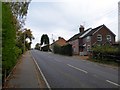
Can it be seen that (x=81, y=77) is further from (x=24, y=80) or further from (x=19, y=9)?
(x=19, y=9)

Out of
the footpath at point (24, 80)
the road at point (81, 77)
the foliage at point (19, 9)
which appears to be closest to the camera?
the footpath at point (24, 80)

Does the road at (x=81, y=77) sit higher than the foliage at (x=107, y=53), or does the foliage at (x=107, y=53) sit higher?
the foliage at (x=107, y=53)

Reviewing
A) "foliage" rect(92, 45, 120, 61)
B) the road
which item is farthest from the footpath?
"foliage" rect(92, 45, 120, 61)

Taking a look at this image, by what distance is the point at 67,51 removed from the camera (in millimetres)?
74625

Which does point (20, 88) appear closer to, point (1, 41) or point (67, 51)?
point (1, 41)

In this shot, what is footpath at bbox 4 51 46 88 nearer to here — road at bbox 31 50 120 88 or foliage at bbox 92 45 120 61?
road at bbox 31 50 120 88

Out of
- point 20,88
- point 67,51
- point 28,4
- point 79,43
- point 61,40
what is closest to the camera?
point 20,88

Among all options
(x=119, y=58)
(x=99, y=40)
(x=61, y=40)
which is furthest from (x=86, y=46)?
(x=61, y=40)

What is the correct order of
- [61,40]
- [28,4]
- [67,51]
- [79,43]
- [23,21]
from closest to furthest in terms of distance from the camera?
1. [28,4]
2. [23,21]
3. [67,51]
4. [79,43]
5. [61,40]

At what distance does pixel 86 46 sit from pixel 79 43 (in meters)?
6.05

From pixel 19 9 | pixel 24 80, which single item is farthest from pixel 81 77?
pixel 19 9

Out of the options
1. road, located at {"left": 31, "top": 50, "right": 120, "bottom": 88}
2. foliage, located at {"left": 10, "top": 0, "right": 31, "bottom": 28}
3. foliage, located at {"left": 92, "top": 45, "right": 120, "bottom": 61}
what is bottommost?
road, located at {"left": 31, "top": 50, "right": 120, "bottom": 88}

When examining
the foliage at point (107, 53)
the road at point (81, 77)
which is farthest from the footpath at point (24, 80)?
the foliage at point (107, 53)

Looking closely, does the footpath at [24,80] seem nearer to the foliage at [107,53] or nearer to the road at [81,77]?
the road at [81,77]
